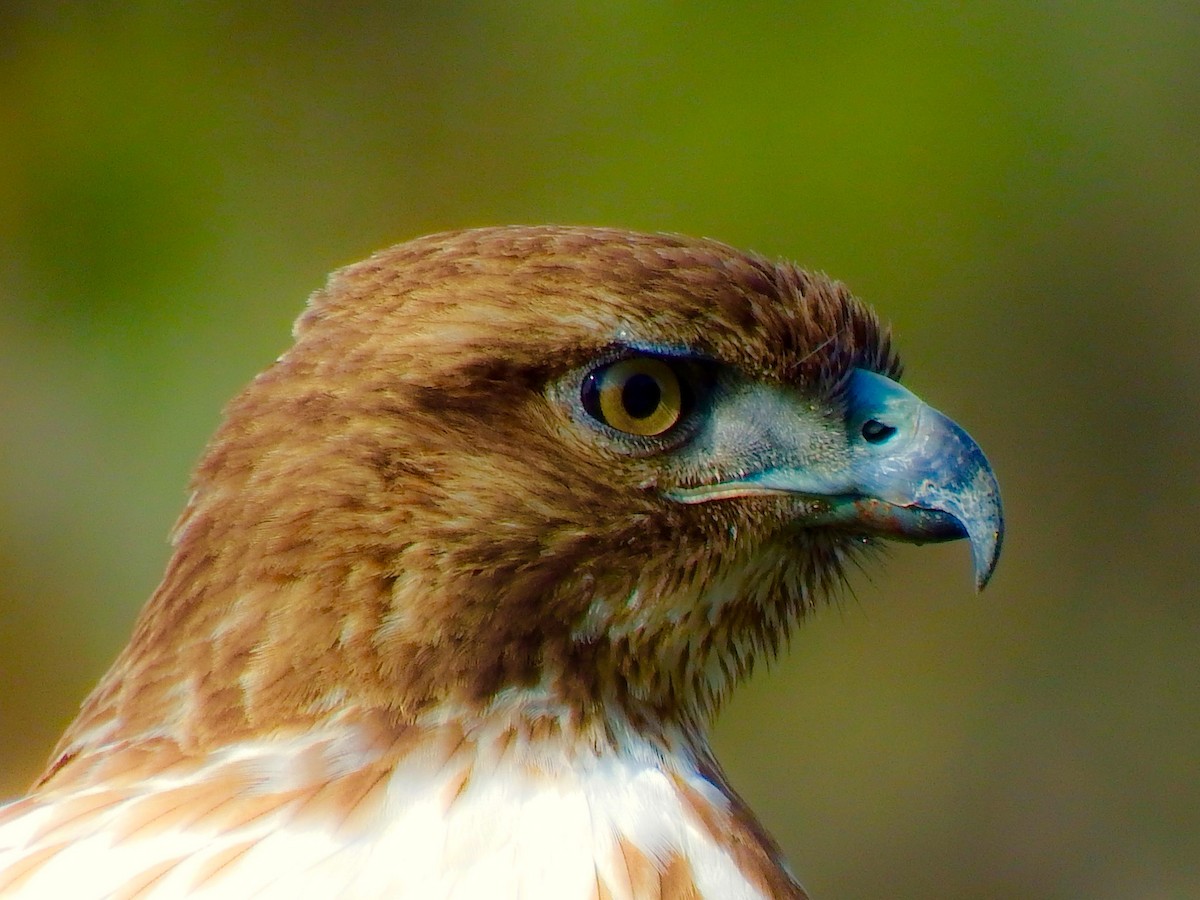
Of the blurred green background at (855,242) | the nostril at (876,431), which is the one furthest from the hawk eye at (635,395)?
the blurred green background at (855,242)

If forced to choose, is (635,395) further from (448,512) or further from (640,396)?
(448,512)

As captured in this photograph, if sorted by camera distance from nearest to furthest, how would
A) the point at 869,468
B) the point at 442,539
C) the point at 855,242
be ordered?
the point at 442,539 → the point at 869,468 → the point at 855,242

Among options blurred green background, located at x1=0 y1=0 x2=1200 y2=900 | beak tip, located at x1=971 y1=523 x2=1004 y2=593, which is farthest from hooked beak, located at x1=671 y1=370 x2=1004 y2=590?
blurred green background, located at x1=0 y1=0 x2=1200 y2=900

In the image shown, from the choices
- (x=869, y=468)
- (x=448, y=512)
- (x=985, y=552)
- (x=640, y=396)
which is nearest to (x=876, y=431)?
(x=869, y=468)

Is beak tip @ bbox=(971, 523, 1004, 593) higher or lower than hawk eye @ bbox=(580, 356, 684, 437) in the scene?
lower

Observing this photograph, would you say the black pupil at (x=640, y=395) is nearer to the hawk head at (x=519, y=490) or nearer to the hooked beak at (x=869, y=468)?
the hawk head at (x=519, y=490)

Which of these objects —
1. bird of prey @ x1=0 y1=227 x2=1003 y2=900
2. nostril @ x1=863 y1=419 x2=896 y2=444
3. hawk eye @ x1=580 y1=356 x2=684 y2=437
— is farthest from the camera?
nostril @ x1=863 y1=419 x2=896 y2=444

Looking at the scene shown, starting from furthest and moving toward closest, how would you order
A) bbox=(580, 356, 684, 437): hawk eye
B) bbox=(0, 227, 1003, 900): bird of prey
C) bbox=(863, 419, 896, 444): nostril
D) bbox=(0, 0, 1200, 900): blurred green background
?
bbox=(0, 0, 1200, 900): blurred green background, bbox=(863, 419, 896, 444): nostril, bbox=(580, 356, 684, 437): hawk eye, bbox=(0, 227, 1003, 900): bird of prey

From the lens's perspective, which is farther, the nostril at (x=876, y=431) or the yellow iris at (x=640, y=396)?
the nostril at (x=876, y=431)

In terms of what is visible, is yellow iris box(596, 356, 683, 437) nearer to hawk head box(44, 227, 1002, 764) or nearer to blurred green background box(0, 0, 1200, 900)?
hawk head box(44, 227, 1002, 764)
